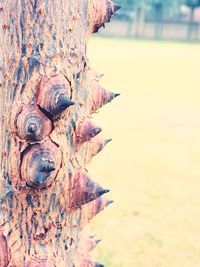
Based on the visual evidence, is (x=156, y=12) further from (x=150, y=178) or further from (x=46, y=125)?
(x=46, y=125)

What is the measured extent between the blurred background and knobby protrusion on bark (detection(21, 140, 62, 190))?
3641 millimetres

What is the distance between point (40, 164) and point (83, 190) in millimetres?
150

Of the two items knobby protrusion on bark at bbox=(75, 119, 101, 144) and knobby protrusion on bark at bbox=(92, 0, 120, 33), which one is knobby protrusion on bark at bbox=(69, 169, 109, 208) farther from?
knobby protrusion on bark at bbox=(92, 0, 120, 33)

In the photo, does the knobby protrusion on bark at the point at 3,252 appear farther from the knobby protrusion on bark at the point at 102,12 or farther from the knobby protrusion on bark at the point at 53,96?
the knobby protrusion on bark at the point at 102,12

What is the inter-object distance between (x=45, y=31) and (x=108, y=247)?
4.19 m

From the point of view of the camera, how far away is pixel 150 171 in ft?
28.2

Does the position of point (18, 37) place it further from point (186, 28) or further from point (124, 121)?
point (186, 28)

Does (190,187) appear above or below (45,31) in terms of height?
below

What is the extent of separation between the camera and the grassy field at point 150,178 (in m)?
5.39

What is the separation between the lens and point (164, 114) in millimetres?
14281

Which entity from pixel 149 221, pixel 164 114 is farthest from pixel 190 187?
pixel 164 114

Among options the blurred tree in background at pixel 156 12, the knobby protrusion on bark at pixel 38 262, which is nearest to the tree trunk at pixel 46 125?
the knobby protrusion on bark at pixel 38 262

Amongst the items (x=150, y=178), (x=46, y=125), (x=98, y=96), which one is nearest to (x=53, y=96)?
(x=46, y=125)

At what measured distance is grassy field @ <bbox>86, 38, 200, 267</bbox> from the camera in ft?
17.7
